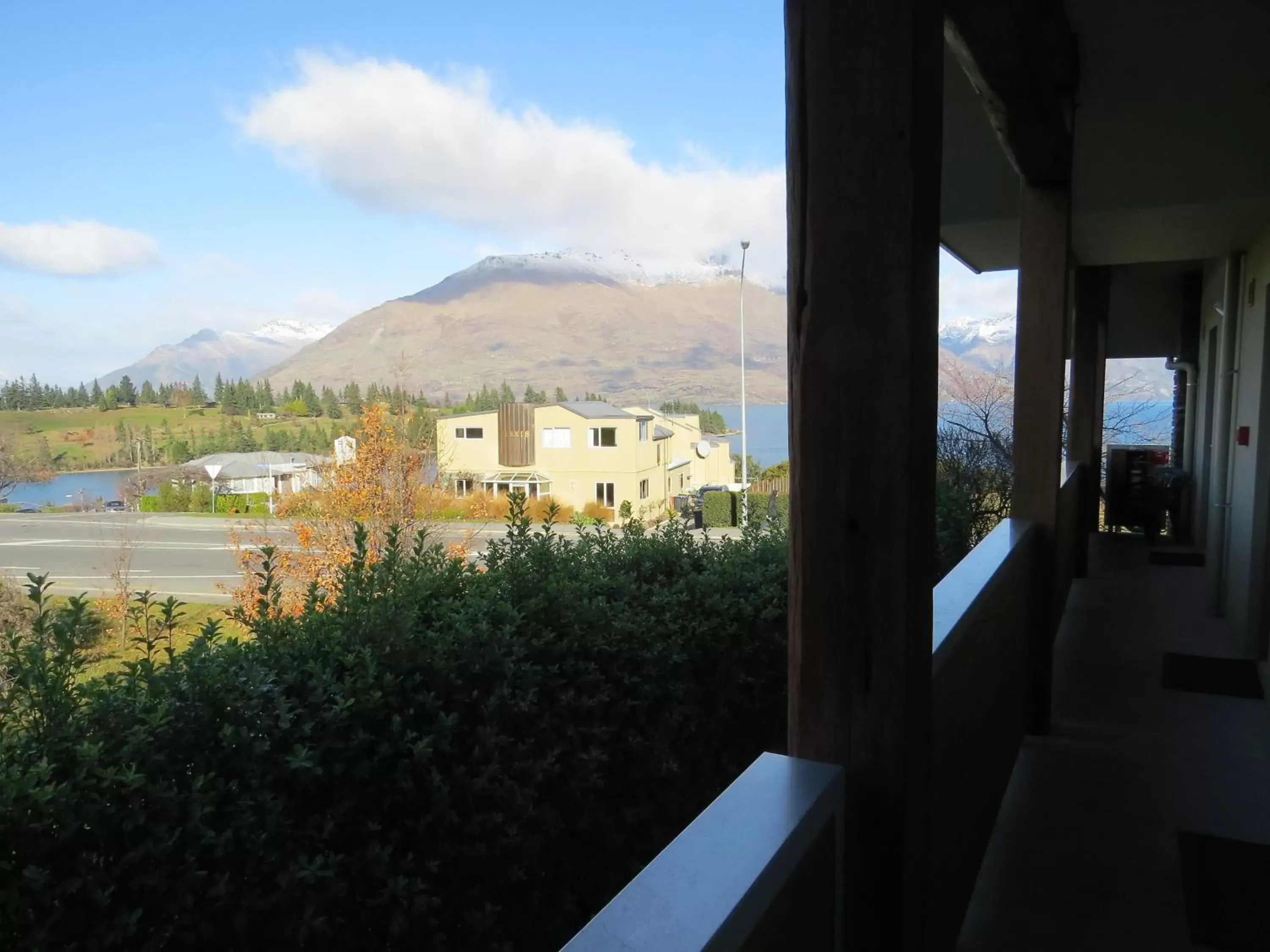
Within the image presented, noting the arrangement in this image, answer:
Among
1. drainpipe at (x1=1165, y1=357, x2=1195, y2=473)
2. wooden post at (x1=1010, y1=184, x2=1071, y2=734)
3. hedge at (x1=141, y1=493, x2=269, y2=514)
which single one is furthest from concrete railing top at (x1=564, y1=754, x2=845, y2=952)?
drainpipe at (x1=1165, y1=357, x2=1195, y2=473)

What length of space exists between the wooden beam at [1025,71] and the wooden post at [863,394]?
0.79 m

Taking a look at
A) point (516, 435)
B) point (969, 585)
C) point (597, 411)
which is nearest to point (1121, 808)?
point (969, 585)

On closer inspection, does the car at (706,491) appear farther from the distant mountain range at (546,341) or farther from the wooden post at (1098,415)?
the wooden post at (1098,415)

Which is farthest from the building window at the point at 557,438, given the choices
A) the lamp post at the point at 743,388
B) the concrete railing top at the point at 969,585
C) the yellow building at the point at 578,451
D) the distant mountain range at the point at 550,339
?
the concrete railing top at the point at 969,585

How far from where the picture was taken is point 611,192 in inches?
2196

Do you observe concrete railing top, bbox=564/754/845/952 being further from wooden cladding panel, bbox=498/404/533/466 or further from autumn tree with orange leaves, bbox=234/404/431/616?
wooden cladding panel, bbox=498/404/533/466

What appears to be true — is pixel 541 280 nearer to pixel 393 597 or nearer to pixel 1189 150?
pixel 1189 150

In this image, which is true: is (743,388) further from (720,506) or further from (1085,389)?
(1085,389)

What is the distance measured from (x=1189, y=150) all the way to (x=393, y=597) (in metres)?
4.44

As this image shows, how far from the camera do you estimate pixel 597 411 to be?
37.0 ft

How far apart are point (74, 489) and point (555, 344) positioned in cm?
1984

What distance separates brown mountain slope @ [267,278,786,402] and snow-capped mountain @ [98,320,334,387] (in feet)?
2.69

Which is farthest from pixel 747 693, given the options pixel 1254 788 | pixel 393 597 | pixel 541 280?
pixel 541 280

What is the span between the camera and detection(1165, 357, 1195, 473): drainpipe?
9.11 meters
